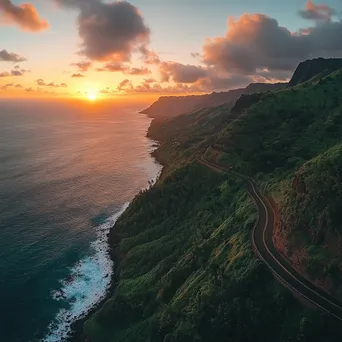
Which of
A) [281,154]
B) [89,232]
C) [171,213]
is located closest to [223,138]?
[281,154]

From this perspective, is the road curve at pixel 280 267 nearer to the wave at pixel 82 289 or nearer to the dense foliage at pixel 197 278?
the dense foliage at pixel 197 278

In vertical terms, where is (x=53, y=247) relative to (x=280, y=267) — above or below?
below

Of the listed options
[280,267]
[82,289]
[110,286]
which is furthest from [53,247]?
[280,267]

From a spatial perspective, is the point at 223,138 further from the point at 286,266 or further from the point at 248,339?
the point at 248,339

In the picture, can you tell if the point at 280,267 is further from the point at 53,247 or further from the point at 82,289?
the point at 53,247

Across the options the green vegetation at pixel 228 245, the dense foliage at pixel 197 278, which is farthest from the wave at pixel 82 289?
the dense foliage at pixel 197 278

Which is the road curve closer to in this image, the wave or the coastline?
the coastline

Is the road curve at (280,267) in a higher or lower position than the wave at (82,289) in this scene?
higher
